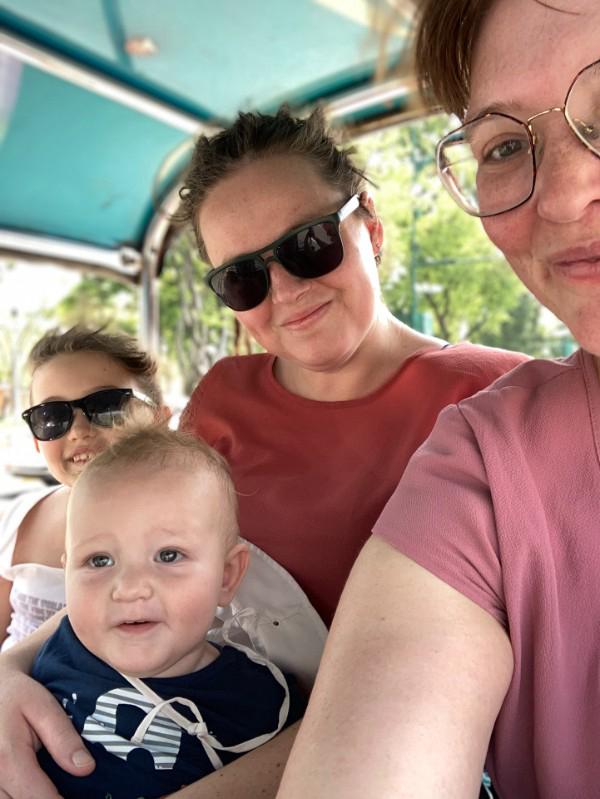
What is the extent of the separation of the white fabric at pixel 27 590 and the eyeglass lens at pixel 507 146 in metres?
1.77

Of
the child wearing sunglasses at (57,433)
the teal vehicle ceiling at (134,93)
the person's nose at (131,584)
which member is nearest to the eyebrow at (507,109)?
the person's nose at (131,584)

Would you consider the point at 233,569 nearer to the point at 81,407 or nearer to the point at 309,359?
the point at 309,359

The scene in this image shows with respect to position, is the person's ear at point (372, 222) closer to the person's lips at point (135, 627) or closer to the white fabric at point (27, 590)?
the person's lips at point (135, 627)

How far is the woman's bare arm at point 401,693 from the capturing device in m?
1.06

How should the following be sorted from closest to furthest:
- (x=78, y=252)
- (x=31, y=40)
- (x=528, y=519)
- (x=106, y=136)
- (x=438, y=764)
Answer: (x=438, y=764), (x=528, y=519), (x=31, y=40), (x=106, y=136), (x=78, y=252)

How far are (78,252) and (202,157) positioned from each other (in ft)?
7.80

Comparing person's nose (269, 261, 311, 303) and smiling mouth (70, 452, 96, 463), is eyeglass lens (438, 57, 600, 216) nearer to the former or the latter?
person's nose (269, 261, 311, 303)

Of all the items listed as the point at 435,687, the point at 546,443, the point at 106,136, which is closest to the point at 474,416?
the point at 546,443

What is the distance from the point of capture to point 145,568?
1.73 meters

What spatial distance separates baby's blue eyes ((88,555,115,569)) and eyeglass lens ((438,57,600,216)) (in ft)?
3.35

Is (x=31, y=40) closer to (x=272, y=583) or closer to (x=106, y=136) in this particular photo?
(x=106, y=136)

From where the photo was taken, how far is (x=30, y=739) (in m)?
1.73

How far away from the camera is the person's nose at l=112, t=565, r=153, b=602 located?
1.68 meters

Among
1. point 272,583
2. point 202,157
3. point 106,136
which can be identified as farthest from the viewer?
point 106,136
